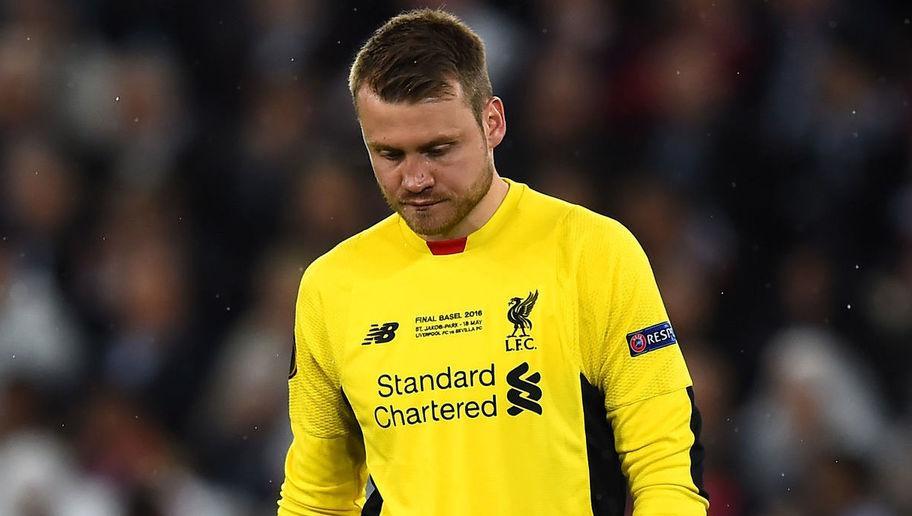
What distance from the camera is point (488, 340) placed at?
2.58 metres

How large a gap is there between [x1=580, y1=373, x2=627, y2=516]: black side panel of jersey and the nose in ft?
1.47

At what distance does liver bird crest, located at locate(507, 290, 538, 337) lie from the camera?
257 centimetres

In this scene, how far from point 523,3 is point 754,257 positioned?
4.37 feet

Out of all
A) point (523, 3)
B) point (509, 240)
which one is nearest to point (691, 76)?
point (523, 3)

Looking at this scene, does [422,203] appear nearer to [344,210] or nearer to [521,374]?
[521,374]

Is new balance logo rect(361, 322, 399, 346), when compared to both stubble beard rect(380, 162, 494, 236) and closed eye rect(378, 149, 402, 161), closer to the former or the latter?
stubble beard rect(380, 162, 494, 236)

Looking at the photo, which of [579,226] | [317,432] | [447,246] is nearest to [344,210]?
[317,432]

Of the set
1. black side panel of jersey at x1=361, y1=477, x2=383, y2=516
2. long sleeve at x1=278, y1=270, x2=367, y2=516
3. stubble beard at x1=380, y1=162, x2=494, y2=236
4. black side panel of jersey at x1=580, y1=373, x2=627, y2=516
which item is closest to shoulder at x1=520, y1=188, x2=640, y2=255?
stubble beard at x1=380, y1=162, x2=494, y2=236

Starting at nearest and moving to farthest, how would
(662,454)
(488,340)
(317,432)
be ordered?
(662,454), (488,340), (317,432)

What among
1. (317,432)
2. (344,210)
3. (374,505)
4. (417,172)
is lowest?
(374,505)

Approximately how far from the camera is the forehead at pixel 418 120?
2.49 m

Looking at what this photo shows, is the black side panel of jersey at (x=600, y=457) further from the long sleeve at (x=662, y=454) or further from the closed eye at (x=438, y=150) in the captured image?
the closed eye at (x=438, y=150)

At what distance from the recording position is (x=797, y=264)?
5148mm

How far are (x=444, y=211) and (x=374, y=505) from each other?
0.59 m
